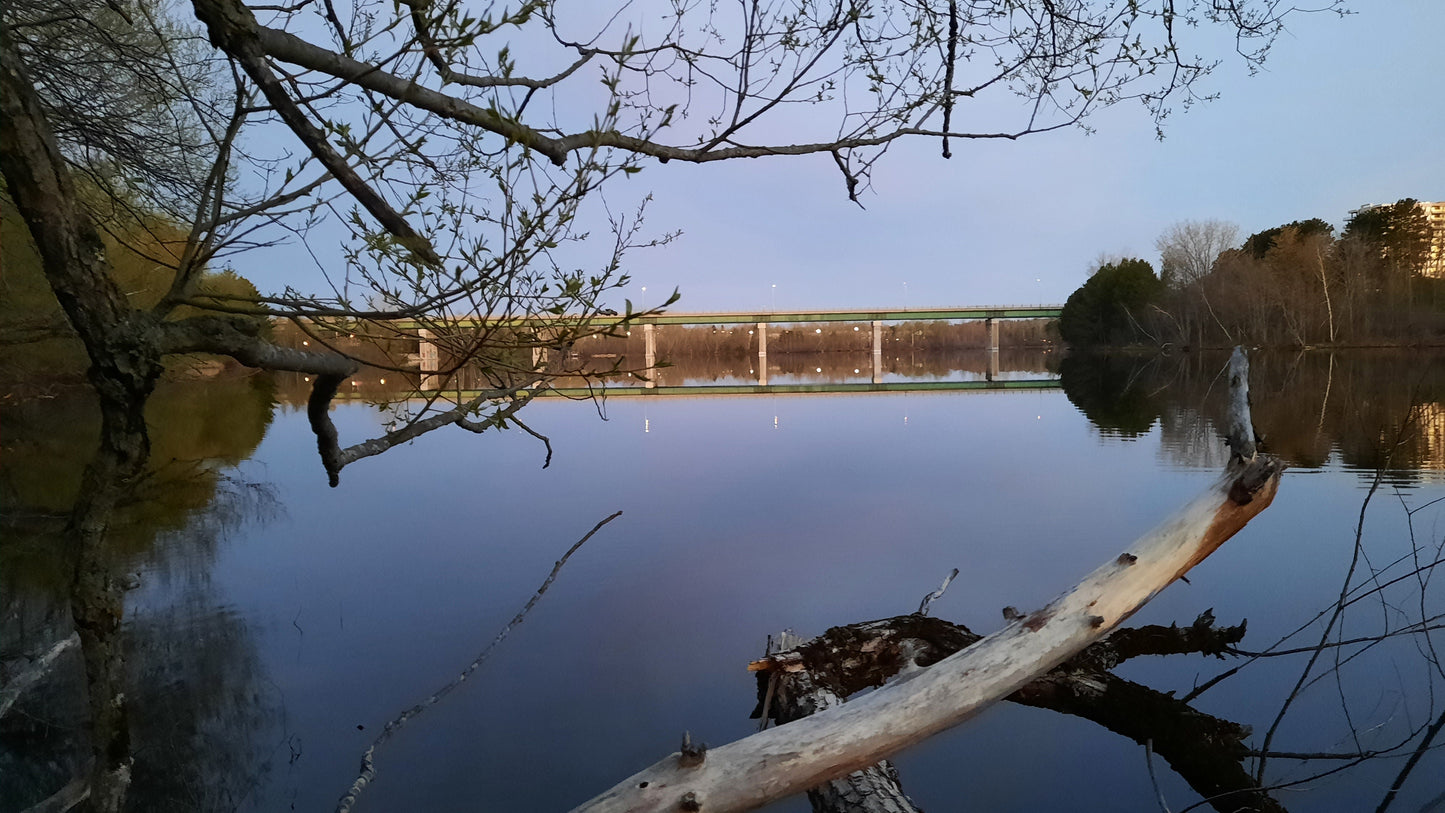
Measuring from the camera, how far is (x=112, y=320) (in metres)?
1.83

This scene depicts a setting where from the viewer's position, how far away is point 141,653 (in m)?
6.09

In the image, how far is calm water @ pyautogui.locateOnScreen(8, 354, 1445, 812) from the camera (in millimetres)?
4672

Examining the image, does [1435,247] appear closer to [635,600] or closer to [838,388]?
[838,388]

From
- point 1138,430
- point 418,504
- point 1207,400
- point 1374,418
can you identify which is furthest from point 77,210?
point 1207,400

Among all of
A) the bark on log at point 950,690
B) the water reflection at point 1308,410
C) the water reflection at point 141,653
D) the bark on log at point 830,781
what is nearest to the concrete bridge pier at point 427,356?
the water reflection at point 141,653

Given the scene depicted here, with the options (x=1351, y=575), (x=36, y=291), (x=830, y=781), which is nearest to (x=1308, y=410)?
(x=1351, y=575)

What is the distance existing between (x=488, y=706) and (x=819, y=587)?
328 cm

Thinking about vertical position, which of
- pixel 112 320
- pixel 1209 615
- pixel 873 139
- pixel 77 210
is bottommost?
pixel 1209 615

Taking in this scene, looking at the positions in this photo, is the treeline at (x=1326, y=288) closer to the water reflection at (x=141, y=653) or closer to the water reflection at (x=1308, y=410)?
the water reflection at (x=1308, y=410)

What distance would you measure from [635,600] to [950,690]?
439cm

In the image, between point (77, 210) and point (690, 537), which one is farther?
point (690, 537)

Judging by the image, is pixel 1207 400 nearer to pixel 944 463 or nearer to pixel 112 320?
pixel 944 463

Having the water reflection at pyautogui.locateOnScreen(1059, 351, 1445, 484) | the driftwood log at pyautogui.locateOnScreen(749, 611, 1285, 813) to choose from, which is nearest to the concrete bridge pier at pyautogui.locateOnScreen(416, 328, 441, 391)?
the driftwood log at pyautogui.locateOnScreen(749, 611, 1285, 813)

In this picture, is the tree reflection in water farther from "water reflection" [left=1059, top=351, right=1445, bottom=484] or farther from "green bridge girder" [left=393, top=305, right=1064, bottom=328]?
"green bridge girder" [left=393, top=305, right=1064, bottom=328]
